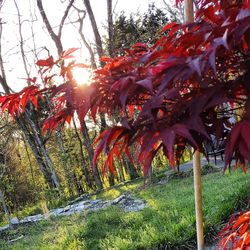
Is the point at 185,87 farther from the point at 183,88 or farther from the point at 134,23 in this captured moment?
the point at 134,23

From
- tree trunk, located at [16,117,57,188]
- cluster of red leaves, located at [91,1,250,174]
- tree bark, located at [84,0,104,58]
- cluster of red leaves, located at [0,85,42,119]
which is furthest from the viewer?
tree trunk, located at [16,117,57,188]

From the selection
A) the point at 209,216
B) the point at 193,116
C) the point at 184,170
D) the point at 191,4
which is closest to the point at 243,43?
the point at 193,116

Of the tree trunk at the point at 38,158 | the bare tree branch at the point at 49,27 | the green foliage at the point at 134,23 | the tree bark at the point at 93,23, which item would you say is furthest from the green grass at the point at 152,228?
the green foliage at the point at 134,23

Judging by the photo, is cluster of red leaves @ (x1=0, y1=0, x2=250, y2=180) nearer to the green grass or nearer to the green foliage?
the green grass

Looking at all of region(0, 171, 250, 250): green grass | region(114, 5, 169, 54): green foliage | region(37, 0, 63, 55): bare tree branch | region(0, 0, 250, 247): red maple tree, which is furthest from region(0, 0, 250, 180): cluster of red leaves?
region(114, 5, 169, 54): green foliage

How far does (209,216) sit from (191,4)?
224cm

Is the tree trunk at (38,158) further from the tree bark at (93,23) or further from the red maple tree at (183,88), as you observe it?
the red maple tree at (183,88)

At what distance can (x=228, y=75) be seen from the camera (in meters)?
0.77

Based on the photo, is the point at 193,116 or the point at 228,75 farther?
the point at 228,75

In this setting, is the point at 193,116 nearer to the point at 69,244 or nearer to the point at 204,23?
the point at 204,23

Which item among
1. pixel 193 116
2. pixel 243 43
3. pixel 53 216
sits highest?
pixel 243 43

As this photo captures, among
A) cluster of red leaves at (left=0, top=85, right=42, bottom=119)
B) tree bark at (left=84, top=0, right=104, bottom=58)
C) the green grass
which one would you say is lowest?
the green grass

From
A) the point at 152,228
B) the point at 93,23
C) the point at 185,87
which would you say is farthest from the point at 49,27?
the point at 185,87

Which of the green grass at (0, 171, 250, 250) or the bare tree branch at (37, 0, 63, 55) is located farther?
the bare tree branch at (37, 0, 63, 55)
